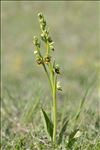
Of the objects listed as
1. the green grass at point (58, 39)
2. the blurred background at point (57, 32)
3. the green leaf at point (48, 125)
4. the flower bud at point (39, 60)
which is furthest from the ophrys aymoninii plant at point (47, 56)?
the blurred background at point (57, 32)

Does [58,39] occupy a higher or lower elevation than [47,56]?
higher

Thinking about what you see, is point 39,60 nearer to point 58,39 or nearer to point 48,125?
point 48,125

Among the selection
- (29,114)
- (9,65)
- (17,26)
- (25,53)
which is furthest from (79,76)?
(29,114)

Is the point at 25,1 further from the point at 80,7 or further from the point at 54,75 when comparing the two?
the point at 54,75

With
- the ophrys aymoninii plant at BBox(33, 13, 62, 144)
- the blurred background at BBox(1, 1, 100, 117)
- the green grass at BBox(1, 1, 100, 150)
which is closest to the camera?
the ophrys aymoninii plant at BBox(33, 13, 62, 144)

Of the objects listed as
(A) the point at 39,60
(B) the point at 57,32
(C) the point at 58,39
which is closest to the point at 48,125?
(A) the point at 39,60

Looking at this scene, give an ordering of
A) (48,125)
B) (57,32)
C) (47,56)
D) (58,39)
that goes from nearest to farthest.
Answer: (47,56) < (48,125) < (58,39) < (57,32)

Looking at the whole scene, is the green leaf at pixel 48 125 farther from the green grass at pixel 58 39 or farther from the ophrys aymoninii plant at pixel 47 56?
the green grass at pixel 58 39

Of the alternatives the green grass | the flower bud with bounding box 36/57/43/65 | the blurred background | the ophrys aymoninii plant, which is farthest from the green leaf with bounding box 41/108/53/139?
the blurred background

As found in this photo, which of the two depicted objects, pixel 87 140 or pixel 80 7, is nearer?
pixel 87 140

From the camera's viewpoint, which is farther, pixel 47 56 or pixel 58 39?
pixel 58 39

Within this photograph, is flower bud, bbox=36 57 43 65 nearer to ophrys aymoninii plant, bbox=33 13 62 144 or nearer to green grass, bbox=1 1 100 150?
ophrys aymoninii plant, bbox=33 13 62 144
